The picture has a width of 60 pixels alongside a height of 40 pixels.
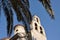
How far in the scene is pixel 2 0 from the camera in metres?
12.7

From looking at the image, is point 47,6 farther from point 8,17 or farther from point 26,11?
point 8,17

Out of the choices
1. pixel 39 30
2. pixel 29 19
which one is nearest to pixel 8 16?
pixel 29 19

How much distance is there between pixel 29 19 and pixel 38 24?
42.7 meters

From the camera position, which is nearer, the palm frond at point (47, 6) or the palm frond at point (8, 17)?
the palm frond at point (8, 17)

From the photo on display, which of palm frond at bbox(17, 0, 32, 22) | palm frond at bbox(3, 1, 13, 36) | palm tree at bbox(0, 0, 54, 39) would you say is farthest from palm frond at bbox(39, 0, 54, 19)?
palm frond at bbox(3, 1, 13, 36)

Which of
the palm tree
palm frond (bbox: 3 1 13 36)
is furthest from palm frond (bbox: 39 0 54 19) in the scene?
palm frond (bbox: 3 1 13 36)

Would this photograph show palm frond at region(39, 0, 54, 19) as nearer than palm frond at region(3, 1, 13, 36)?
No

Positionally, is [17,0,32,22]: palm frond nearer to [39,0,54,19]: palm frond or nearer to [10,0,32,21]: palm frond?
[10,0,32,21]: palm frond

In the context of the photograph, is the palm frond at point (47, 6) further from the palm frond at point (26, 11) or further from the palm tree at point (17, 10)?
the palm frond at point (26, 11)

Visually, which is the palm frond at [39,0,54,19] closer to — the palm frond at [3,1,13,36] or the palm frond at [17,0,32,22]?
the palm frond at [17,0,32,22]

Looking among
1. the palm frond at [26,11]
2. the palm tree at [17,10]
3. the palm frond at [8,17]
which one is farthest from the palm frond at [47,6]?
the palm frond at [8,17]

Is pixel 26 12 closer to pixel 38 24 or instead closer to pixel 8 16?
pixel 8 16

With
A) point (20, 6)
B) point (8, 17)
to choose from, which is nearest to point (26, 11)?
point (20, 6)

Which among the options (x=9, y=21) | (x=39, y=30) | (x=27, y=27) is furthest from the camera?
(x=39, y=30)
